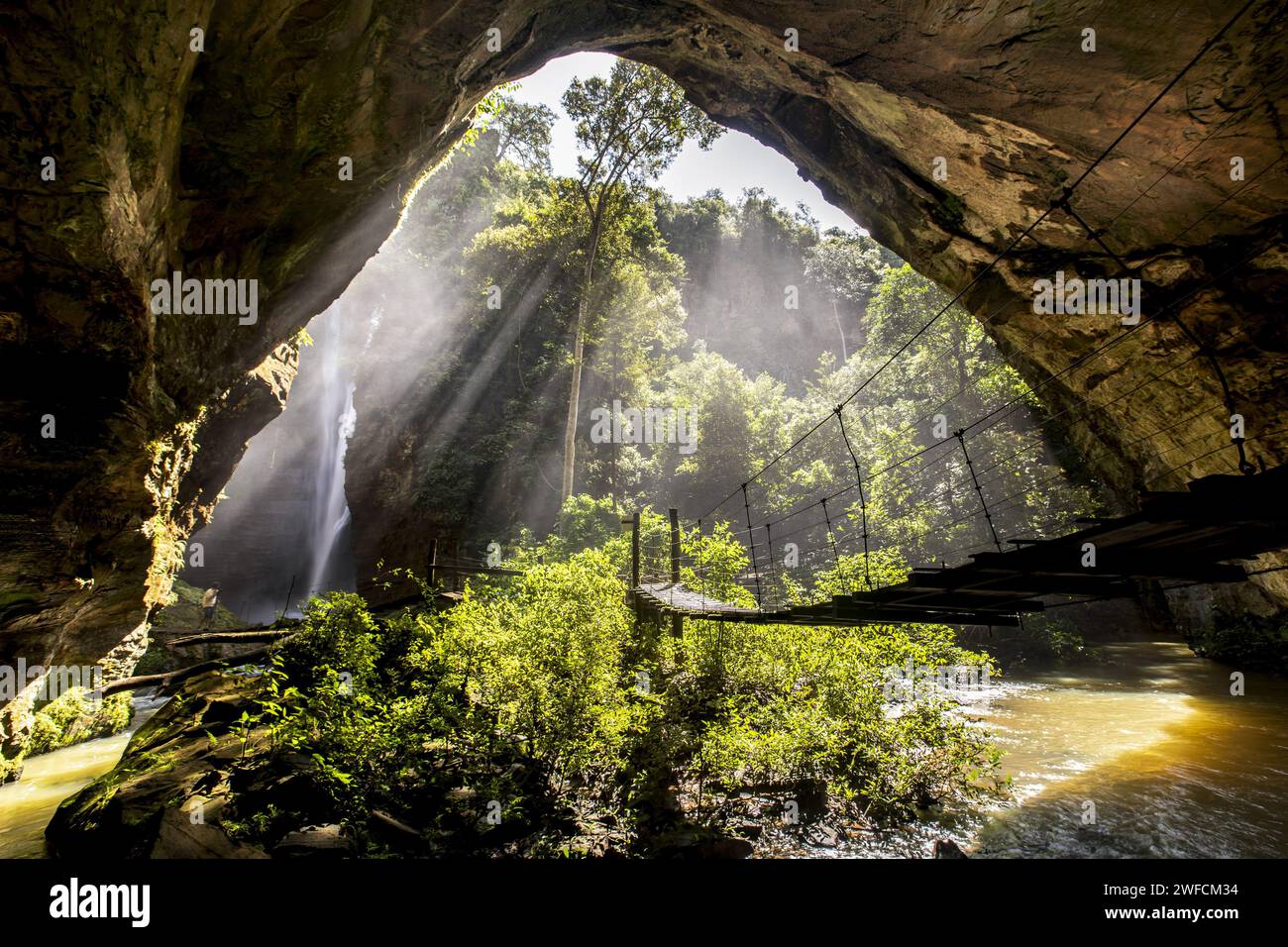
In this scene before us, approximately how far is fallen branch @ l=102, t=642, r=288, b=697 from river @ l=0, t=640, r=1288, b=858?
1.62 meters

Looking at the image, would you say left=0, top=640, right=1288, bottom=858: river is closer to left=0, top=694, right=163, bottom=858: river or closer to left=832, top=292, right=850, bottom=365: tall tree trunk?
left=0, top=694, right=163, bottom=858: river

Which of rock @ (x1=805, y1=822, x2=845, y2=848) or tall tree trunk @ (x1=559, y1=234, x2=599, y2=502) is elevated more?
tall tree trunk @ (x1=559, y1=234, x2=599, y2=502)

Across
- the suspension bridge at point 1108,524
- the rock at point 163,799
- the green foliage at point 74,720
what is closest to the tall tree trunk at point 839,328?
the suspension bridge at point 1108,524

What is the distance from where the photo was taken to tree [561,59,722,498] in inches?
559

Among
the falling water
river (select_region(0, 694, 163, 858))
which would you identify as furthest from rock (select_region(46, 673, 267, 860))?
the falling water

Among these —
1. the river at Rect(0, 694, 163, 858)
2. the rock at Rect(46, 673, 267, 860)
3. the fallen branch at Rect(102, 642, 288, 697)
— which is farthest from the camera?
the river at Rect(0, 694, 163, 858)

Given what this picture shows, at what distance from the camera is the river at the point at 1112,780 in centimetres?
493

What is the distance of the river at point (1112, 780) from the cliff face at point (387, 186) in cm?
352

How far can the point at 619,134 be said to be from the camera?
14.7 metres

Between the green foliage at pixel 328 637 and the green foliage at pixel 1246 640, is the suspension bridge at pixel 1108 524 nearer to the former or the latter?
the green foliage at pixel 328 637

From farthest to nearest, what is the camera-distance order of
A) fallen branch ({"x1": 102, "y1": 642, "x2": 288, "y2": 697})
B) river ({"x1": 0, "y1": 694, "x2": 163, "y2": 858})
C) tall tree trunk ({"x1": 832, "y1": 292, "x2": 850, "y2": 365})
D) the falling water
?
1. tall tree trunk ({"x1": 832, "y1": 292, "x2": 850, "y2": 365})
2. the falling water
3. river ({"x1": 0, "y1": 694, "x2": 163, "y2": 858})
4. fallen branch ({"x1": 102, "y1": 642, "x2": 288, "y2": 697})

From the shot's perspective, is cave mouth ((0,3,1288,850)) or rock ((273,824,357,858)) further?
cave mouth ((0,3,1288,850))

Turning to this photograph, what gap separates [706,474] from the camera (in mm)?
25219
